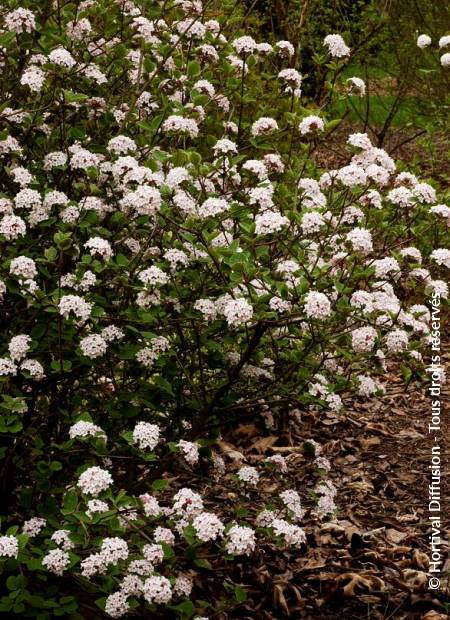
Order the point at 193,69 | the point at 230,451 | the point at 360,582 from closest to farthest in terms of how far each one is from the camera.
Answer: the point at 193,69 < the point at 360,582 < the point at 230,451

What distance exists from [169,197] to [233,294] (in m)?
0.39

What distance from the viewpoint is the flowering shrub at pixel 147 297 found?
2812mm

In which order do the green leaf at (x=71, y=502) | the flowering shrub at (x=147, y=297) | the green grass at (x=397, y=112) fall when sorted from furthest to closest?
the green grass at (x=397, y=112), the flowering shrub at (x=147, y=297), the green leaf at (x=71, y=502)

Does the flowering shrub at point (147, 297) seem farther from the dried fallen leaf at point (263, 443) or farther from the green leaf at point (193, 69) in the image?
the dried fallen leaf at point (263, 443)

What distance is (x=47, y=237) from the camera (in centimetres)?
325

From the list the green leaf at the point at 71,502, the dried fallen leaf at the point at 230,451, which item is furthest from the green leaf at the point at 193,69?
the dried fallen leaf at the point at 230,451

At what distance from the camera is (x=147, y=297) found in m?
2.90

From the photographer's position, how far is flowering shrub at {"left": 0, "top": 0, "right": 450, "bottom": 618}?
281 centimetres

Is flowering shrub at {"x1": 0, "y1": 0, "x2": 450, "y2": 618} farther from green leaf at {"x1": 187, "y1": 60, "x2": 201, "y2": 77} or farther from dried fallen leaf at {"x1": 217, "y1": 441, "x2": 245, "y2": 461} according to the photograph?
dried fallen leaf at {"x1": 217, "y1": 441, "x2": 245, "y2": 461}

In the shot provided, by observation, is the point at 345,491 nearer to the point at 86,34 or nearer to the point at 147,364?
the point at 147,364

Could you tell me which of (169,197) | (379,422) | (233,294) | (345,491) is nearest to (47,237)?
(169,197)

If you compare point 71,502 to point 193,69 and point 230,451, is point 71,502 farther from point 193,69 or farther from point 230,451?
point 230,451

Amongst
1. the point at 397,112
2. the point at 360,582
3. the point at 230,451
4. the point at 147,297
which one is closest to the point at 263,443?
the point at 230,451

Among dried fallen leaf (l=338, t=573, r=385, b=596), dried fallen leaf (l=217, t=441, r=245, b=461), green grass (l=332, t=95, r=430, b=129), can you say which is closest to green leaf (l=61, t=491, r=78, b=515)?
dried fallen leaf (l=338, t=573, r=385, b=596)
